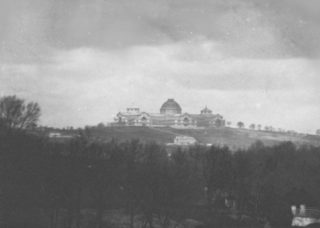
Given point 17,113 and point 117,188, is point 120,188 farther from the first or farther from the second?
point 17,113

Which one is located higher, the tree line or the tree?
the tree

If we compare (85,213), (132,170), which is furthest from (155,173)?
(85,213)

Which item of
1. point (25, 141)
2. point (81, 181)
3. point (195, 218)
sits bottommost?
point (195, 218)

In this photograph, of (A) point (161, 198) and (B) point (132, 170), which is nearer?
(A) point (161, 198)

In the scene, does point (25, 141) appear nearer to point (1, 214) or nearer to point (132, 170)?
point (1, 214)

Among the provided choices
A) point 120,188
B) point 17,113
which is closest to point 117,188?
point 120,188
